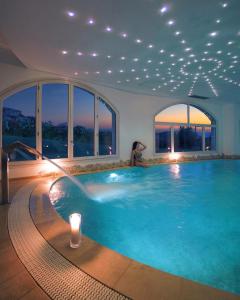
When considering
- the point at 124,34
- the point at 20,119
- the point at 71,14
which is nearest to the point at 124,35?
the point at 124,34

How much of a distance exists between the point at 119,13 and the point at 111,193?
142 inches

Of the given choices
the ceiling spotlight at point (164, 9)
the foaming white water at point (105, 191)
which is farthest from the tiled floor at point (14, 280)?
the ceiling spotlight at point (164, 9)

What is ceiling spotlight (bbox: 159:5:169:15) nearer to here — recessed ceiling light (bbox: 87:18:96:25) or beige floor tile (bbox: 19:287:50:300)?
recessed ceiling light (bbox: 87:18:96:25)

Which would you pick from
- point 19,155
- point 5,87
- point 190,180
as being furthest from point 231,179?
point 5,87

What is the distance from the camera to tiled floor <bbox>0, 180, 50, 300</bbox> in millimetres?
1195

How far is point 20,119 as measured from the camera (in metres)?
5.54

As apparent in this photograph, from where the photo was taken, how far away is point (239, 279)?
67.6 inches

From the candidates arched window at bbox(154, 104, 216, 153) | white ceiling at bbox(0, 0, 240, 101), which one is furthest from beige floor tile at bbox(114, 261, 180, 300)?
arched window at bbox(154, 104, 216, 153)

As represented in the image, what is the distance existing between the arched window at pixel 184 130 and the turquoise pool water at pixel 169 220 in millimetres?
3664

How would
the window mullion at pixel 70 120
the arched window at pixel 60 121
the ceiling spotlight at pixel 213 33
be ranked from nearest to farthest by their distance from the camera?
the ceiling spotlight at pixel 213 33, the arched window at pixel 60 121, the window mullion at pixel 70 120

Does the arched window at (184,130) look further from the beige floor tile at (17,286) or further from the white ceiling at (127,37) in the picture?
the beige floor tile at (17,286)

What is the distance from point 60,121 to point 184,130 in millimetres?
6630

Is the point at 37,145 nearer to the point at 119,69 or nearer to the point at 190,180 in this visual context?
the point at 119,69

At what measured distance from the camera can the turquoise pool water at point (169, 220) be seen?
6.49 ft
